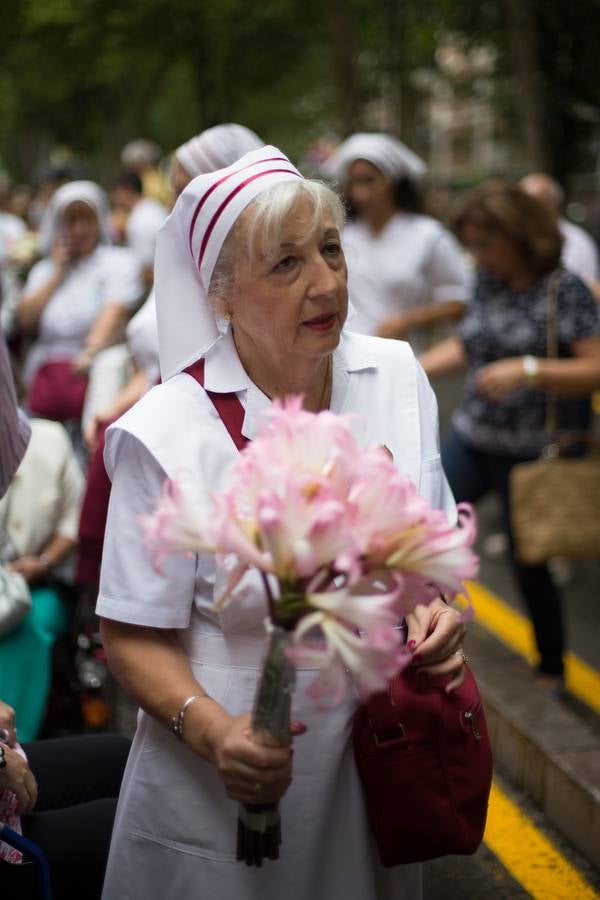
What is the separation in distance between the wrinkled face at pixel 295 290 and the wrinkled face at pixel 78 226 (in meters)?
4.63

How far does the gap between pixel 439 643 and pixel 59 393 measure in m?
4.22

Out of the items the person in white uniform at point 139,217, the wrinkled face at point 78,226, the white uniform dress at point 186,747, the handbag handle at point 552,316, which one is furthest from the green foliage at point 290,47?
the white uniform dress at point 186,747

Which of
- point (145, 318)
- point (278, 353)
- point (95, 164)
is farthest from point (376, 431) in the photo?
point (95, 164)

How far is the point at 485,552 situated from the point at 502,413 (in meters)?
2.32

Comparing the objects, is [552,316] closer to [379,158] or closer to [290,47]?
[379,158]

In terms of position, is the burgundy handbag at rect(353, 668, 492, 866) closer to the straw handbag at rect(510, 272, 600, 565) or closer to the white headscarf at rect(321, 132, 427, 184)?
the straw handbag at rect(510, 272, 600, 565)

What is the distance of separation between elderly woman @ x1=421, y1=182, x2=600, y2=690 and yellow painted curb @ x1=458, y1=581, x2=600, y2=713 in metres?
0.17

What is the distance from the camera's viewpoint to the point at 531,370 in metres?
4.16

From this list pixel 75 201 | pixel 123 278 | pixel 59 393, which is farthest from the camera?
pixel 75 201

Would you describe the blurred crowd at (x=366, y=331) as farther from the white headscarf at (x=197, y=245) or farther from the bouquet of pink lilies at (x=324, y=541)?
the bouquet of pink lilies at (x=324, y=541)

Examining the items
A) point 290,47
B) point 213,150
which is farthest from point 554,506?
point 290,47

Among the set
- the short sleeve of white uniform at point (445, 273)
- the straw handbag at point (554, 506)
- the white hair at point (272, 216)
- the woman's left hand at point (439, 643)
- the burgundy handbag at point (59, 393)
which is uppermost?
the white hair at point (272, 216)

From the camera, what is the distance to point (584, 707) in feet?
14.4

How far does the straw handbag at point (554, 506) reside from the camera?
4.24 m
